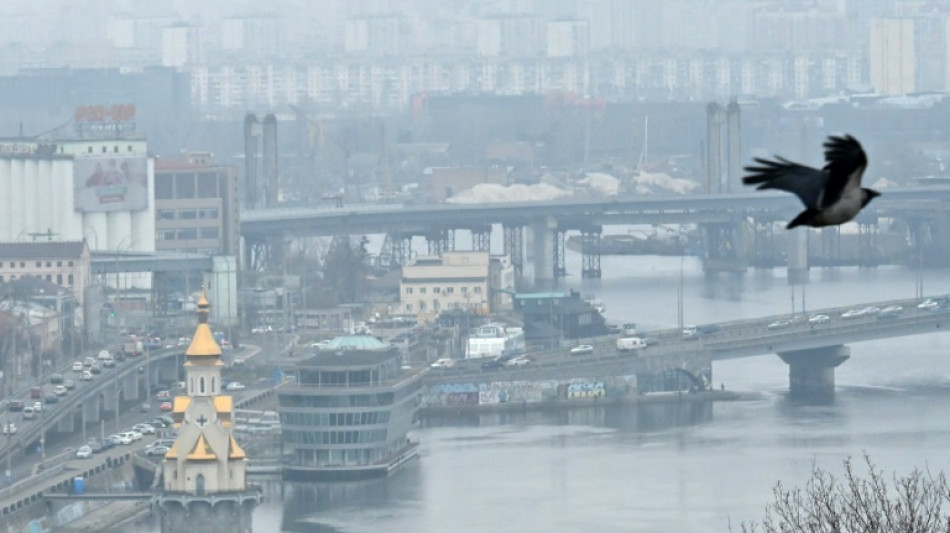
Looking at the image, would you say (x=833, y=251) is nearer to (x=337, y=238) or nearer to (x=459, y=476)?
A: (x=337, y=238)

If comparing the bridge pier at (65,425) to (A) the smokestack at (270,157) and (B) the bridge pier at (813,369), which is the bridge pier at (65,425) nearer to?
(B) the bridge pier at (813,369)

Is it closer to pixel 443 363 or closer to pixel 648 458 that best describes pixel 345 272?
pixel 443 363

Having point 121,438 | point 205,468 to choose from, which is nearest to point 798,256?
point 121,438

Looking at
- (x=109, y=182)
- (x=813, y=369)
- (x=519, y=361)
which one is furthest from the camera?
(x=109, y=182)

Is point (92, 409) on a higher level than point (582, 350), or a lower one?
lower

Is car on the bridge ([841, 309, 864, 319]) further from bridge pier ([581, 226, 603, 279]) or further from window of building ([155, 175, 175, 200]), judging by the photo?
bridge pier ([581, 226, 603, 279])

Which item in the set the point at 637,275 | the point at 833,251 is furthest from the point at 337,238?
the point at 833,251

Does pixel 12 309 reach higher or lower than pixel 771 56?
lower
